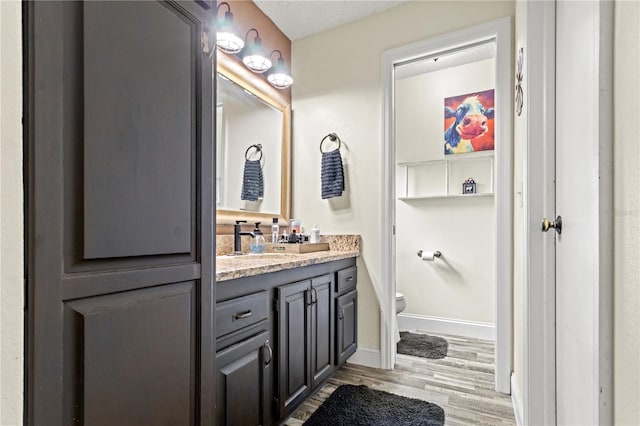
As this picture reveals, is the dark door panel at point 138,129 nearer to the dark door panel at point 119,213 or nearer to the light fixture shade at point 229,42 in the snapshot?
the dark door panel at point 119,213

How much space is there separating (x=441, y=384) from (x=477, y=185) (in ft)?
6.03

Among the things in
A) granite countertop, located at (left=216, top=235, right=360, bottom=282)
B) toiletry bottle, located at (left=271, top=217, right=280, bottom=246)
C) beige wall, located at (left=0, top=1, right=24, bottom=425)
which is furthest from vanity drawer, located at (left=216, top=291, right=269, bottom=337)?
toiletry bottle, located at (left=271, top=217, right=280, bottom=246)

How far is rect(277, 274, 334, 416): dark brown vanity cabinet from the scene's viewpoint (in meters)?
1.60

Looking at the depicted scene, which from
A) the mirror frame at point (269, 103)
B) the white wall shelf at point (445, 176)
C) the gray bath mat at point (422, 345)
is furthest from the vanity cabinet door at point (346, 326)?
the white wall shelf at point (445, 176)

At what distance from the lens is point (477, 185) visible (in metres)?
3.17

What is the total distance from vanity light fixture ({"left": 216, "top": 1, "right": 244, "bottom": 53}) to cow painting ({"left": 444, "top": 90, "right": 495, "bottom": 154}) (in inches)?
83.1

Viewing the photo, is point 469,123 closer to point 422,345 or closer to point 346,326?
point 422,345

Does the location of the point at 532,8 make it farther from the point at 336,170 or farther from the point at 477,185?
the point at 477,185

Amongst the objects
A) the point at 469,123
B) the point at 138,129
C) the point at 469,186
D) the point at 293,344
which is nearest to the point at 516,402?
the point at 293,344

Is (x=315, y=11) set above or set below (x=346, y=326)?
above

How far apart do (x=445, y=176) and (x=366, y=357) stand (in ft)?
6.20

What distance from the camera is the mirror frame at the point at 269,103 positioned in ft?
7.19

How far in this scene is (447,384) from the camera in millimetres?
2164

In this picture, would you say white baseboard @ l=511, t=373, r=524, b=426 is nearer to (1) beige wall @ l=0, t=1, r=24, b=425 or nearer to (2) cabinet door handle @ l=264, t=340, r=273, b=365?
(2) cabinet door handle @ l=264, t=340, r=273, b=365
